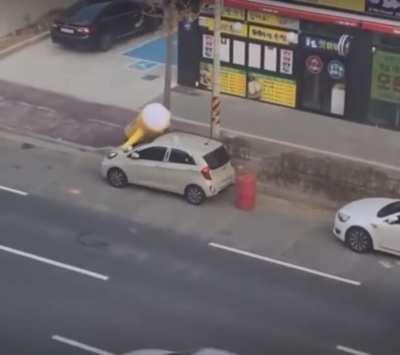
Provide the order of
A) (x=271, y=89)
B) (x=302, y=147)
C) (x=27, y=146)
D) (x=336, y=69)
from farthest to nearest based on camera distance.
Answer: (x=271, y=89) → (x=336, y=69) → (x=27, y=146) → (x=302, y=147)

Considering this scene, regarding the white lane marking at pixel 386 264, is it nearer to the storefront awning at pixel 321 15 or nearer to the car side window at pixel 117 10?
the storefront awning at pixel 321 15

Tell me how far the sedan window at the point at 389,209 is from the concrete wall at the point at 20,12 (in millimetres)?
18381

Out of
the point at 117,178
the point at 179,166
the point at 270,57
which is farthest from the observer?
the point at 270,57

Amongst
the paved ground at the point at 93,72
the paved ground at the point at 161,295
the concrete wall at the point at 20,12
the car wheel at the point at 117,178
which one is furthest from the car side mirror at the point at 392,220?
the concrete wall at the point at 20,12

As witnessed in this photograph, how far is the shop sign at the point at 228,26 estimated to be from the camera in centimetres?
3603

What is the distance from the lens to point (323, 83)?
35.2 metres

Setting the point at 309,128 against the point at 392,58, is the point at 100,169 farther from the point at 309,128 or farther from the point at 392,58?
the point at 392,58

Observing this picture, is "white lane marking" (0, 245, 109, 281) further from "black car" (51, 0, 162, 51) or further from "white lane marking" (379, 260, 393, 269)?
"black car" (51, 0, 162, 51)

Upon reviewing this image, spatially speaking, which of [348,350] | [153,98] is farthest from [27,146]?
[348,350]

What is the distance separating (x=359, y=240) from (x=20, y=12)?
61.7 feet

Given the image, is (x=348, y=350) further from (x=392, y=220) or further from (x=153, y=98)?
(x=153, y=98)

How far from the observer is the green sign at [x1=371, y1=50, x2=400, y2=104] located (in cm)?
3369

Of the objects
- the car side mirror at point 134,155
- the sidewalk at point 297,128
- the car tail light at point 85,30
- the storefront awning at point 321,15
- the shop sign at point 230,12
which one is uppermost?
the storefront awning at point 321,15

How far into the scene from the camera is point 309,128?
34562 mm
